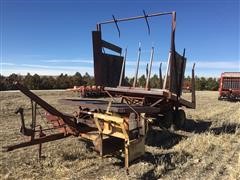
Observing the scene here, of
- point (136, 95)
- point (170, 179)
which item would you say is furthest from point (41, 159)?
point (136, 95)

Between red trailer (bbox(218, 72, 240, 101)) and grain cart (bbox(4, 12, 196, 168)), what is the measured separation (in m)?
14.4

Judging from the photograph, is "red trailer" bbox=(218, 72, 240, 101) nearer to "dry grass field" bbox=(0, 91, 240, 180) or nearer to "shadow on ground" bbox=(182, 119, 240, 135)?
"shadow on ground" bbox=(182, 119, 240, 135)

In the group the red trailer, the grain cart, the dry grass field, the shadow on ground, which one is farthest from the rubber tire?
the red trailer

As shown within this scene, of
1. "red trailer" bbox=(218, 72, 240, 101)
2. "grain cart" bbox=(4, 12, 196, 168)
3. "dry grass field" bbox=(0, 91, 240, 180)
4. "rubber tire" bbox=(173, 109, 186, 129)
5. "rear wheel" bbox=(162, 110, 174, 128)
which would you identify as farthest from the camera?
"red trailer" bbox=(218, 72, 240, 101)

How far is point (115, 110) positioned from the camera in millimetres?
6293

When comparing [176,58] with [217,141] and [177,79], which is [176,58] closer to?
[177,79]

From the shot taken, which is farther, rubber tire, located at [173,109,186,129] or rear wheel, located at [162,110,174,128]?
rubber tire, located at [173,109,186,129]

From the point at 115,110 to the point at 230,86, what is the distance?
19.1 m

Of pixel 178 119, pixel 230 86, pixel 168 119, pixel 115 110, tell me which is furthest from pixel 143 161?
pixel 230 86

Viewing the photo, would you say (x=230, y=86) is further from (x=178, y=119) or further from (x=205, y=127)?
(x=178, y=119)

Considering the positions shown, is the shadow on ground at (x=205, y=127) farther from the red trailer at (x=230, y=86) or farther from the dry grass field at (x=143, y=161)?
the red trailer at (x=230, y=86)

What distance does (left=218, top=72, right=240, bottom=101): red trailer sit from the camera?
76.2ft

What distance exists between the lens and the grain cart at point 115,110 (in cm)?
584

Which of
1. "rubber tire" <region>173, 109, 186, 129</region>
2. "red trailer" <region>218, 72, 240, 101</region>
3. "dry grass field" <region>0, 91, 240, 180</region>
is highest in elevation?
"red trailer" <region>218, 72, 240, 101</region>
